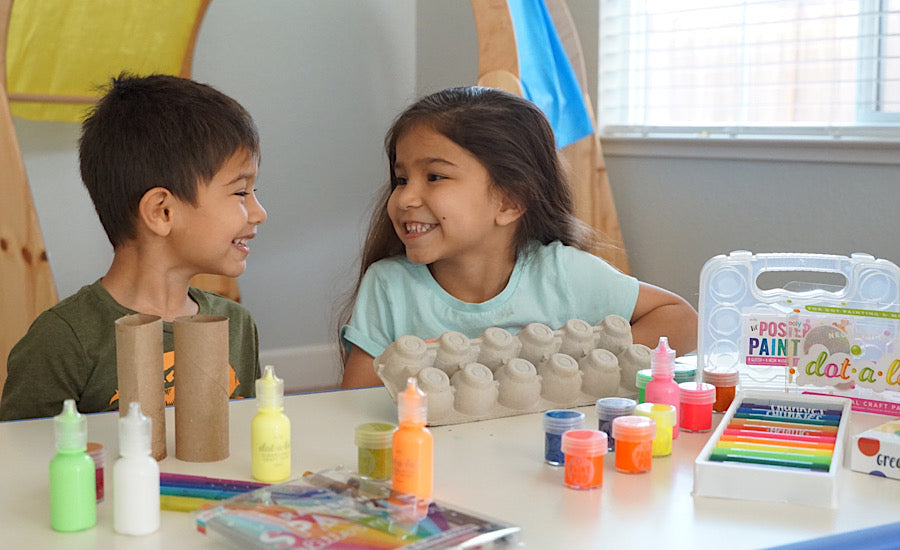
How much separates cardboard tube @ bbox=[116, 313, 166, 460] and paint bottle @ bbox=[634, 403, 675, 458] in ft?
1.63

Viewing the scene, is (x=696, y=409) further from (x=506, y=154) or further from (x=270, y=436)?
(x=506, y=154)

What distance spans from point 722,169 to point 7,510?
2162 millimetres

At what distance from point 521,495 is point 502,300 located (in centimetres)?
74

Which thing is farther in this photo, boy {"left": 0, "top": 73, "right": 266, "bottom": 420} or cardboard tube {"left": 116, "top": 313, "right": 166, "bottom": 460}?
boy {"left": 0, "top": 73, "right": 266, "bottom": 420}

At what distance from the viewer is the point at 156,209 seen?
146cm

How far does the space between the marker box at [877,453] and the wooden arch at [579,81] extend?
1.56 m

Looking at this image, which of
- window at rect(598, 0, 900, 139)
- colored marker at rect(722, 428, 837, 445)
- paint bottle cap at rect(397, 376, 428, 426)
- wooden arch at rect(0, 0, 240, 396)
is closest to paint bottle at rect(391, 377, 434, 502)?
paint bottle cap at rect(397, 376, 428, 426)

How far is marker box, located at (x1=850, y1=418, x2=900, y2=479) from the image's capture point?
936 mm

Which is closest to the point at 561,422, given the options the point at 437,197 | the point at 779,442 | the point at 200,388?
the point at 779,442

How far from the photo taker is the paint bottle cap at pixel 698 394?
3.59 ft

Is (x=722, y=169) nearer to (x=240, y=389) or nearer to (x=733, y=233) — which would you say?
(x=733, y=233)

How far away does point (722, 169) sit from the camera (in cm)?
262

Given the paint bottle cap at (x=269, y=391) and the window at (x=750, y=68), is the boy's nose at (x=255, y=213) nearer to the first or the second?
the paint bottle cap at (x=269, y=391)

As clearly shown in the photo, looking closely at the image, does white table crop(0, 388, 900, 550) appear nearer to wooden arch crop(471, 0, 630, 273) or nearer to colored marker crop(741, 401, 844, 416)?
colored marker crop(741, 401, 844, 416)
